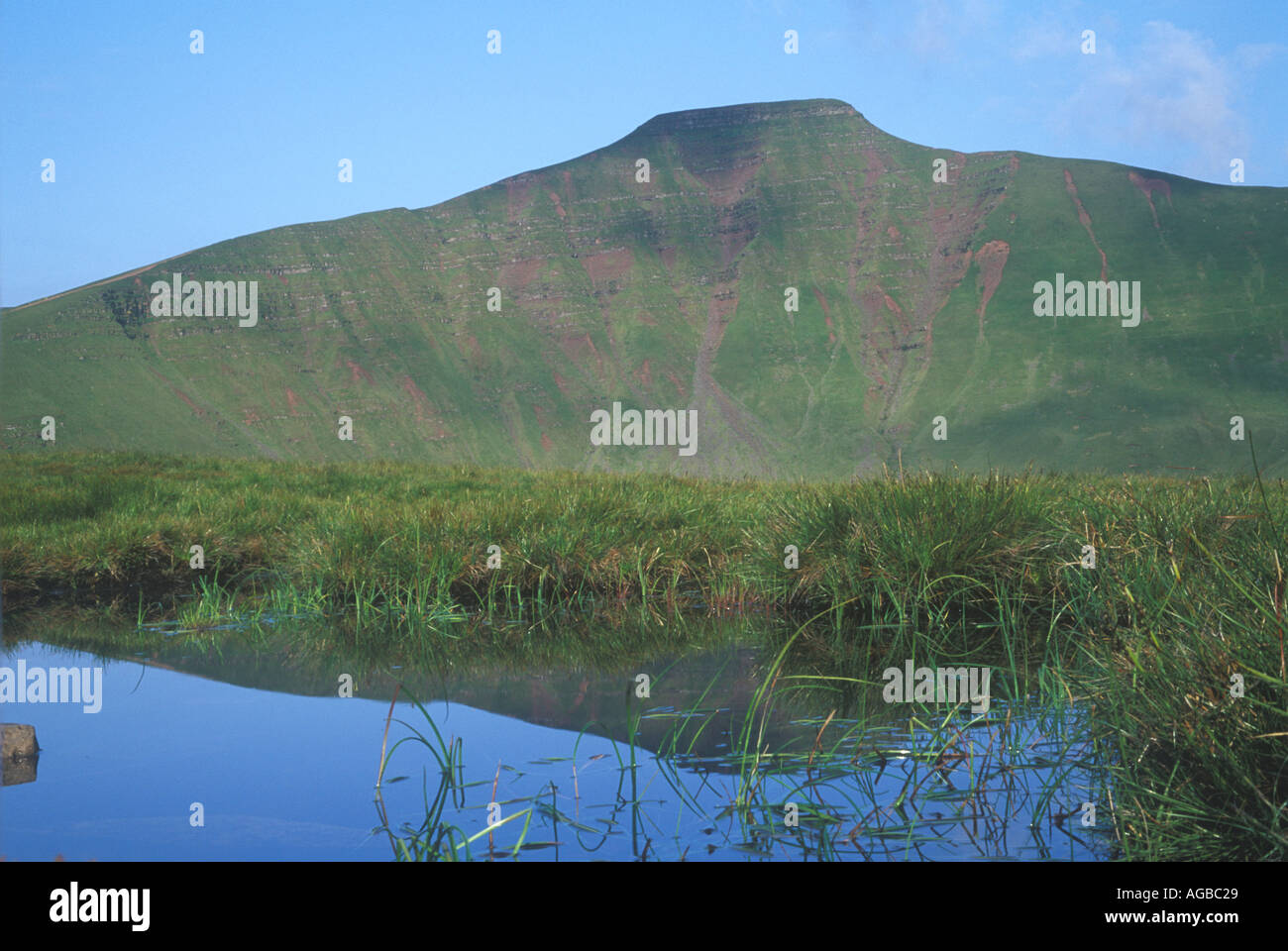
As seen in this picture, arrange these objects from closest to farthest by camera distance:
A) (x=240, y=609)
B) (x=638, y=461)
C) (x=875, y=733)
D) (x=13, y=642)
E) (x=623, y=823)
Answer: (x=623, y=823) < (x=875, y=733) < (x=13, y=642) < (x=240, y=609) < (x=638, y=461)

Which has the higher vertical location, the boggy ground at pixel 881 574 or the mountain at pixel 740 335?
the mountain at pixel 740 335

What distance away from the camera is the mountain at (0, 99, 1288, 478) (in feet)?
452

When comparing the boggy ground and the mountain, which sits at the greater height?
the mountain

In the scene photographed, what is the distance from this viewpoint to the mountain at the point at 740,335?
5418 inches

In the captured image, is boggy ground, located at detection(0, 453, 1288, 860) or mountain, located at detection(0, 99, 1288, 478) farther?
mountain, located at detection(0, 99, 1288, 478)

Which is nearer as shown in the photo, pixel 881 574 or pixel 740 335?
pixel 881 574

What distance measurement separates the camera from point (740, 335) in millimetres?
176625

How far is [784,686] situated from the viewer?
6.09 meters

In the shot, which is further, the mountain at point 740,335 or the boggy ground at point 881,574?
the mountain at point 740,335

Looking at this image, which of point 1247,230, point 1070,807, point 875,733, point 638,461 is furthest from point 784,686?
point 1247,230

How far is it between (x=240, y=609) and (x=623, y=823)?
639 cm

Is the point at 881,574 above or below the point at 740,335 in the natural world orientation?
below
